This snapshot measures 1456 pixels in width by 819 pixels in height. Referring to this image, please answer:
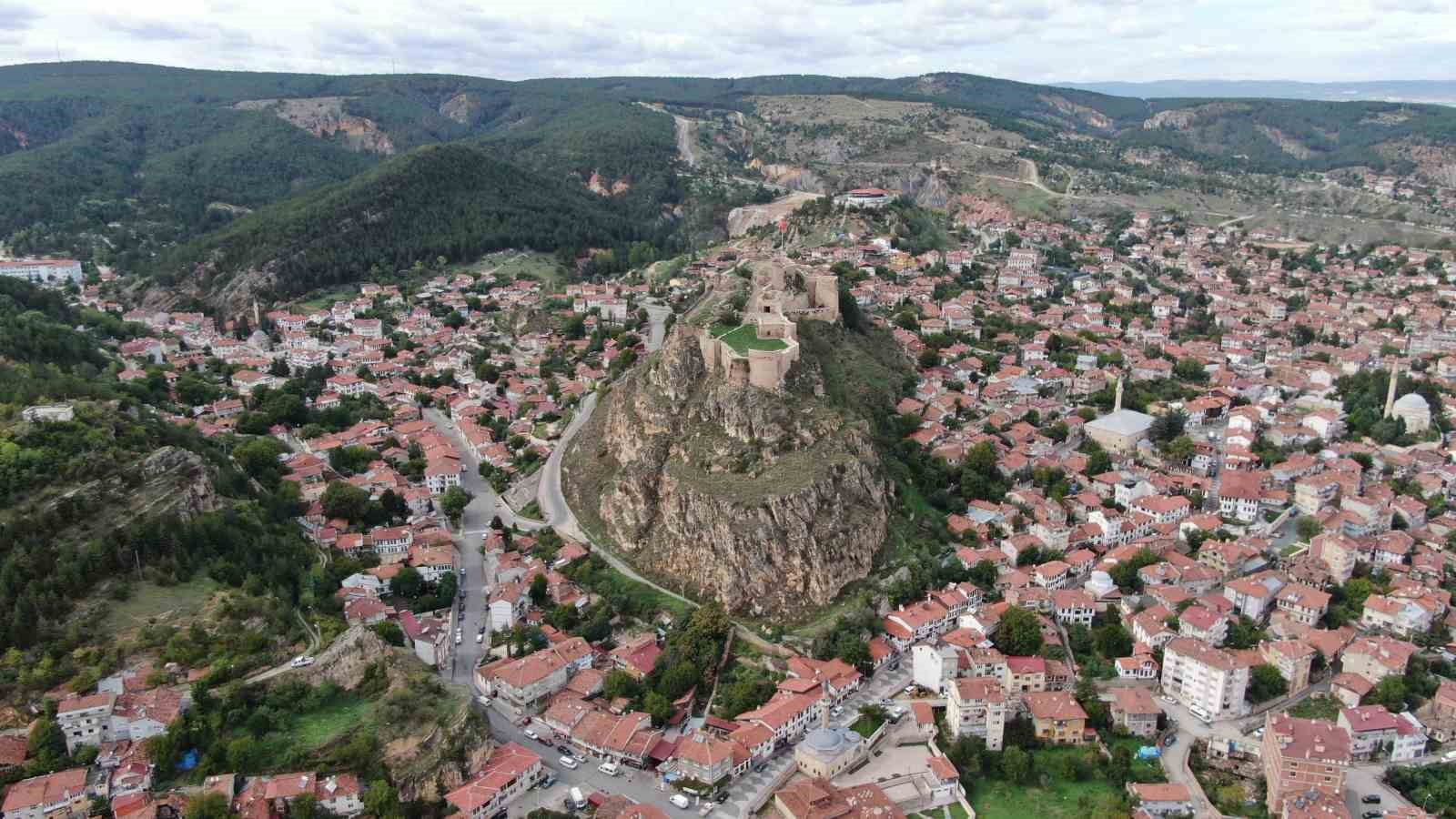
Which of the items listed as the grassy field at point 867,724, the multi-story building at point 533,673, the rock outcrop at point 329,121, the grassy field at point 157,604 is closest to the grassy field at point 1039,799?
the grassy field at point 867,724

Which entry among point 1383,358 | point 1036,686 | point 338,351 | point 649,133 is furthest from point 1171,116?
point 1036,686

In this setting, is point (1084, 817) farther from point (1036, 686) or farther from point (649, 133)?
point (649, 133)

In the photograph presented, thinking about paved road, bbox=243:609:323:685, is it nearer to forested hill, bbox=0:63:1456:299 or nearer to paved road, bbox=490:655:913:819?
paved road, bbox=490:655:913:819

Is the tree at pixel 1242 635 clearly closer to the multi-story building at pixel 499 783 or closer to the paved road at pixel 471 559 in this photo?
the multi-story building at pixel 499 783

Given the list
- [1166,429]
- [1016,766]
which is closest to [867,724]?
[1016,766]

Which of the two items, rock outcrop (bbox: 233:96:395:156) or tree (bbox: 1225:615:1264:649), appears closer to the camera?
tree (bbox: 1225:615:1264:649)

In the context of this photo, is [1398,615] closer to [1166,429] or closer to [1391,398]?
[1166,429]

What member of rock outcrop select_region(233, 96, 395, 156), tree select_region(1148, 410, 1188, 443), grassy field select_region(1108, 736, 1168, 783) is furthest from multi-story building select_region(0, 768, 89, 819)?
rock outcrop select_region(233, 96, 395, 156)
